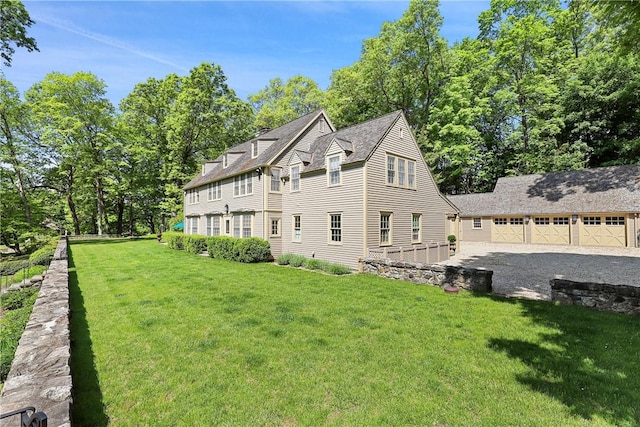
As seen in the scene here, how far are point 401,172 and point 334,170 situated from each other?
3.61m

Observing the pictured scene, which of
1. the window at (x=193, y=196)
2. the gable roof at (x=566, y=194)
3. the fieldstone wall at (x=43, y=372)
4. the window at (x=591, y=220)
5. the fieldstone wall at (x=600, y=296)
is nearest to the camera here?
the fieldstone wall at (x=43, y=372)

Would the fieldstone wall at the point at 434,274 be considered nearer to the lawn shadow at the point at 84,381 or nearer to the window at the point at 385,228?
the window at the point at 385,228

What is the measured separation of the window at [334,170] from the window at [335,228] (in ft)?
5.55

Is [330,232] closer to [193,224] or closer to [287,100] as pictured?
[193,224]

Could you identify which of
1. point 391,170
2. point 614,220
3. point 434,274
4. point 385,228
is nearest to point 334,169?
point 391,170

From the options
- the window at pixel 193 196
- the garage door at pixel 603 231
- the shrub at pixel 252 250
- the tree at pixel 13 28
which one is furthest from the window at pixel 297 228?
the garage door at pixel 603 231

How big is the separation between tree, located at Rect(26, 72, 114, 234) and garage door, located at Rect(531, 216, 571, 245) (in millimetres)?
41533

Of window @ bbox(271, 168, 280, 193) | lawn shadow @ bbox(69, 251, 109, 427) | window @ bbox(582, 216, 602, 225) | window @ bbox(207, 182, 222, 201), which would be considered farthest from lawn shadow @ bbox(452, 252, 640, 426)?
window @ bbox(207, 182, 222, 201)

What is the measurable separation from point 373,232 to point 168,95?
33.8 meters

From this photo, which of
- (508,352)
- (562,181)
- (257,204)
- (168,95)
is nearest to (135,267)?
(257,204)

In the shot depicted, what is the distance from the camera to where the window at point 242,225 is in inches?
745

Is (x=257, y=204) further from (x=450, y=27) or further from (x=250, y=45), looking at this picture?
(x=450, y=27)

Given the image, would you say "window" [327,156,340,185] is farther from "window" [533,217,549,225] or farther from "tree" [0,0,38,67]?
"window" [533,217,549,225]

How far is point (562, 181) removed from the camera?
81.8 feet
